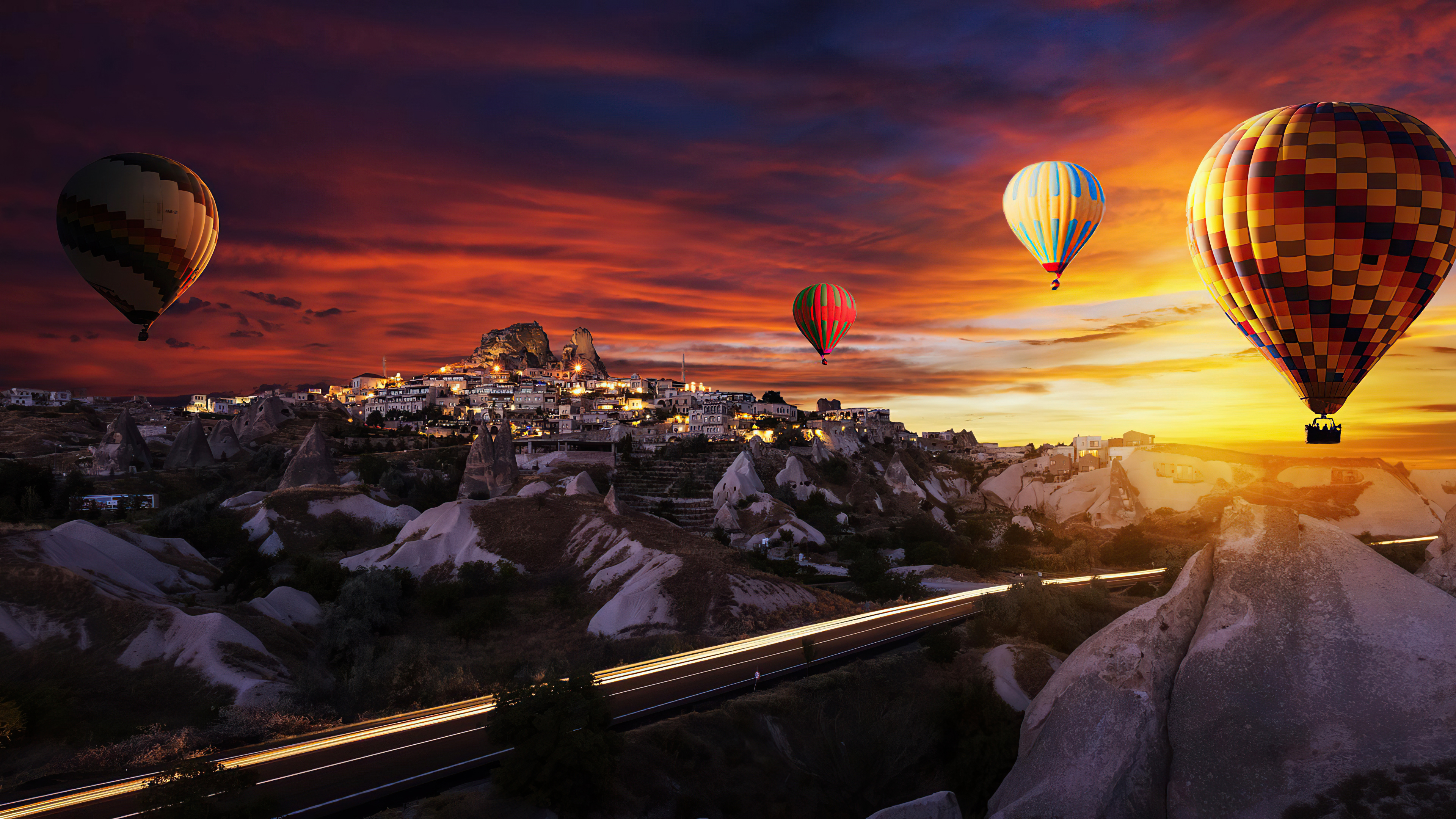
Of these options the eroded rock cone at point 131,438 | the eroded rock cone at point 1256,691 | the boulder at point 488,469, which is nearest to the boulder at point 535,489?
the boulder at point 488,469

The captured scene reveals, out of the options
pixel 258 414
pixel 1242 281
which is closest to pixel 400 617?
pixel 1242 281

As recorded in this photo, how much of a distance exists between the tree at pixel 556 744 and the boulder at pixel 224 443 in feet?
304

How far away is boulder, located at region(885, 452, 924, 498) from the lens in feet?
351

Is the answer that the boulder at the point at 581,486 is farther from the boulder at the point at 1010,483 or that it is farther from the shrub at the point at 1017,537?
the boulder at the point at 1010,483

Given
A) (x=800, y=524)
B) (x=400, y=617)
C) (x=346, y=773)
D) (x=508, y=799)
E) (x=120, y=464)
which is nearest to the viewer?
(x=508, y=799)

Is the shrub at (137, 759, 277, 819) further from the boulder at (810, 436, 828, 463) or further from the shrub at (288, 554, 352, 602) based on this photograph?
the boulder at (810, 436, 828, 463)

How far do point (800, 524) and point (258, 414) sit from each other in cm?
8970

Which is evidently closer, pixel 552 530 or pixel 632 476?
pixel 552 530

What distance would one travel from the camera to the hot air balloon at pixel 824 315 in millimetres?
49281

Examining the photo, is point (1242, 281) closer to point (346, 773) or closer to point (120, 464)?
point (346, 773)

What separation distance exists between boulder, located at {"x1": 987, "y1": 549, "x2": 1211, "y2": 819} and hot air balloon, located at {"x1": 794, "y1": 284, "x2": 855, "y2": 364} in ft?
A: 110

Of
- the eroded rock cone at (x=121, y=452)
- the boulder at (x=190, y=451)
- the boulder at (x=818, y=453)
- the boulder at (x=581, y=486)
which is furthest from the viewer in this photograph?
the boulder at (x=818, y=453)

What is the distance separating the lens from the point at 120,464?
3118 inches

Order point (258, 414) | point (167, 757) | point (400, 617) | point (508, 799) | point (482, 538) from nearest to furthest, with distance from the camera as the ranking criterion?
point (508, 799) < point (167, 757) < point (400, 617) < point (482, 538) < point (258, 414)
